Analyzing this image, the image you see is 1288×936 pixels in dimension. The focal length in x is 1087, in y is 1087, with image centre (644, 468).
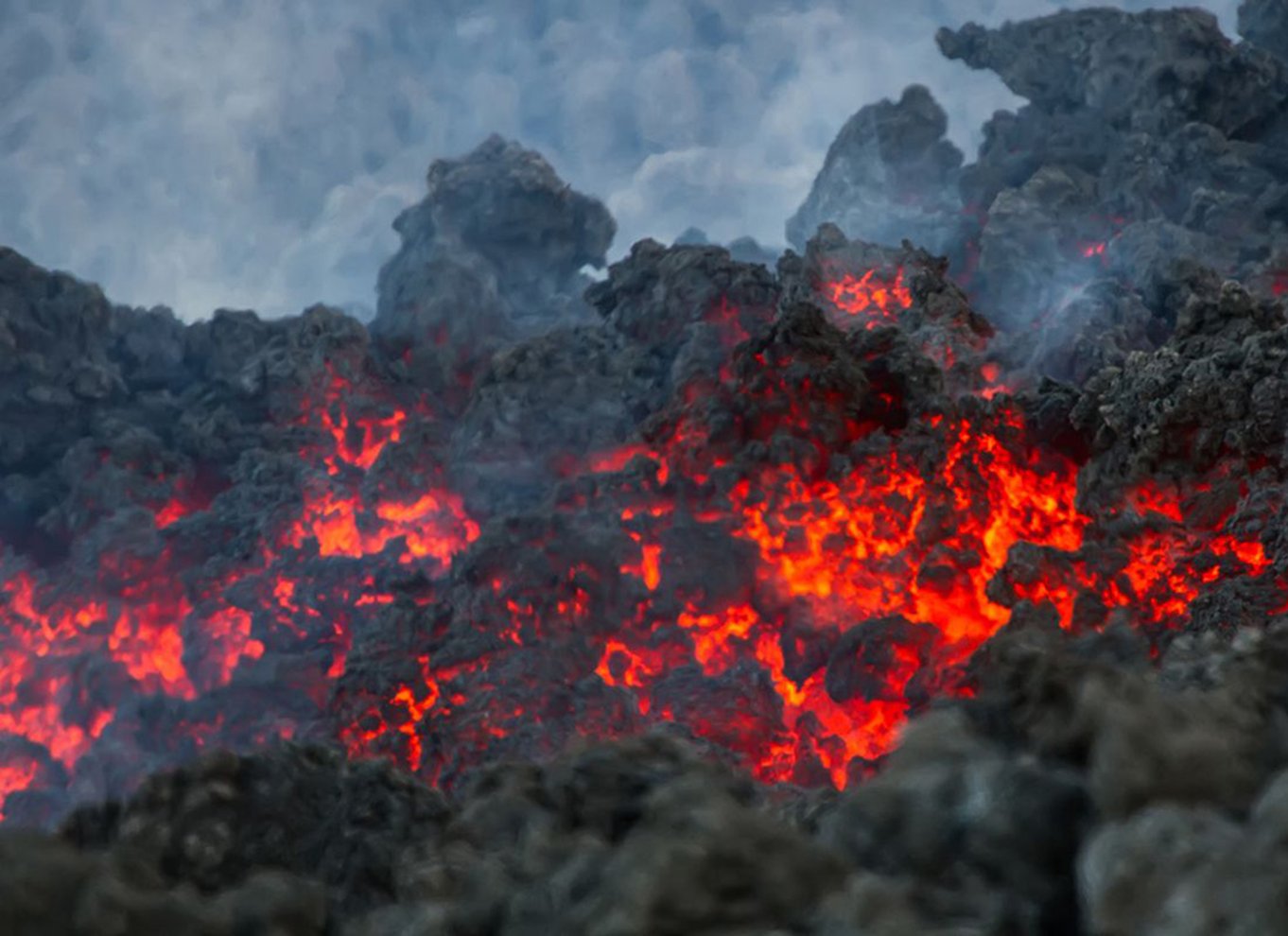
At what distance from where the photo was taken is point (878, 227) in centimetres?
4428

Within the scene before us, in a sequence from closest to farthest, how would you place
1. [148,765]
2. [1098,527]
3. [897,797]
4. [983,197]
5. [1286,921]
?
1. [1286,921]
2. [897,797]
3. [1098,527]
4. [148,765]
5. [983,197]

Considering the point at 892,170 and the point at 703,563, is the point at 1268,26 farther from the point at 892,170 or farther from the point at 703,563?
the point at 703,563

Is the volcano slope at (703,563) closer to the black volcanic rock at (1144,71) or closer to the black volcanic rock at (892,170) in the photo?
the black volcanic rock at (1144,71)

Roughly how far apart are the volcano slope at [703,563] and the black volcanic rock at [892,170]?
329 mm

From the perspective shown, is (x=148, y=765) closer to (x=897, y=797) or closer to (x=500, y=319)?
(x=500, y=319)

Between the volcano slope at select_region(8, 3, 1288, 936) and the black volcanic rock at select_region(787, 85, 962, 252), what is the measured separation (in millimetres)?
329

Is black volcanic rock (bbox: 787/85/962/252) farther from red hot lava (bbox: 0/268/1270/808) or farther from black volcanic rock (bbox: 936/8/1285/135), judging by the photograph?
red hot lava (bbox: 0/268/1270/808)

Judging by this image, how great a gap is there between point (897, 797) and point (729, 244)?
51.9 m

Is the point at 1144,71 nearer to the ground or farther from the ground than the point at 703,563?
farther from the ground

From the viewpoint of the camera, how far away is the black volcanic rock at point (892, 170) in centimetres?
4469

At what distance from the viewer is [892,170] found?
46375 mm

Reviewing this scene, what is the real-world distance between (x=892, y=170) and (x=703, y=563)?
105 ft

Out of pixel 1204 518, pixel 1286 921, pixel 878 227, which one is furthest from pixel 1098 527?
pixel 878 227

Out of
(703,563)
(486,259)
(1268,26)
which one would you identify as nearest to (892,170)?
(1268,26)
